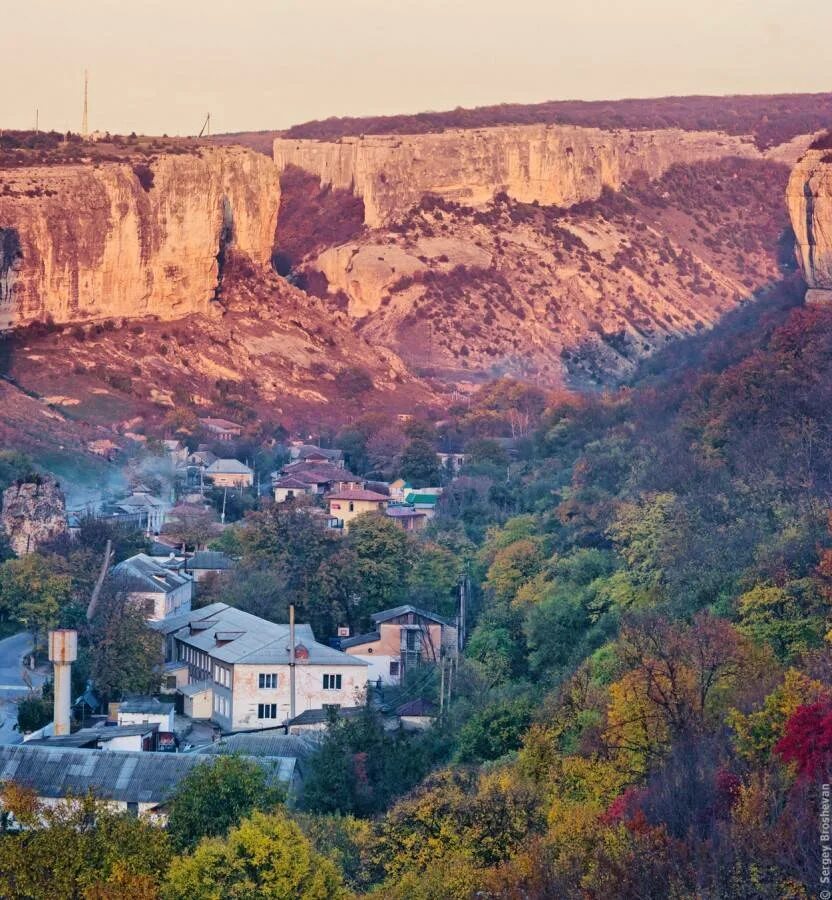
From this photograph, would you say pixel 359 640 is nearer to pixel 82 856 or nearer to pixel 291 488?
pixel 82 856

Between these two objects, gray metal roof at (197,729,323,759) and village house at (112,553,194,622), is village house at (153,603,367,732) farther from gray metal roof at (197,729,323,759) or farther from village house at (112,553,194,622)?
gray metal roof at (197,729,323,759)

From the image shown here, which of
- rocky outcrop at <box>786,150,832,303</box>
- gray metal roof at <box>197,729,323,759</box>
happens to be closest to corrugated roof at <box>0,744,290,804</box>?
gray metal roof at <box>197,729,323,759</box>

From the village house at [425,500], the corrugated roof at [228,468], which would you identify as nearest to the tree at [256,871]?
the village house at [425,500]

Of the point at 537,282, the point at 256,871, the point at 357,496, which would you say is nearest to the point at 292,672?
the point at 256,871

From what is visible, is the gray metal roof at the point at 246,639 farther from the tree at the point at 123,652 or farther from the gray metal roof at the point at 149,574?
the tree at the point at 123,652

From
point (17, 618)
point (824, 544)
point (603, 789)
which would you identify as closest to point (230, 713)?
point (17, 618)

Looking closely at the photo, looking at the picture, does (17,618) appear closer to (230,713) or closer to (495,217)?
(230,713)

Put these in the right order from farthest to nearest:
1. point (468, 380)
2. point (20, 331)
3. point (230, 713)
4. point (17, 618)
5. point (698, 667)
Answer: point (468, 380) < point (20, 331) < point (17, 618) < point (230, 713) < point (698, 667)
